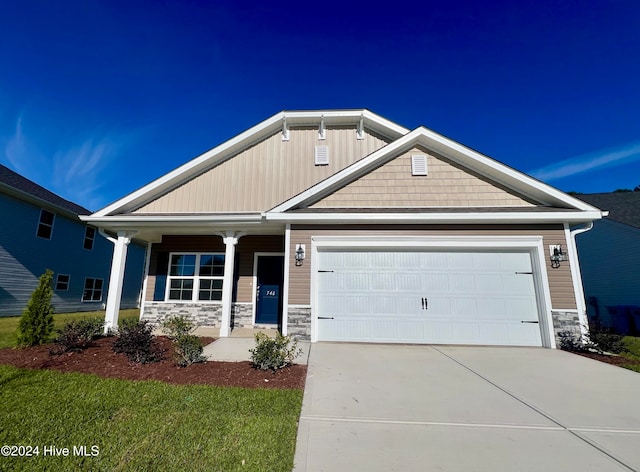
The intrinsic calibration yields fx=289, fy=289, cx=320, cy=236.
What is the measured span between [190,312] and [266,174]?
523 centimetres

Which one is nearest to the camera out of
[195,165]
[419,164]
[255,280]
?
[419,164]

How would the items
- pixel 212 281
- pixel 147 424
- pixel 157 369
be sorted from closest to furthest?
pixel 147 424 → pixel 157 369 → pixel 212 281

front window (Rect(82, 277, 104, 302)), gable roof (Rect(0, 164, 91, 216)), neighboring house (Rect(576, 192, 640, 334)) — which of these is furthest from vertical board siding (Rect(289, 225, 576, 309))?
front window (Rect(82, 277, 104, 302))

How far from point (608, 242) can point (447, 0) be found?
12.4 metres

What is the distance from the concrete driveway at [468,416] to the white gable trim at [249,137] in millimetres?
7466

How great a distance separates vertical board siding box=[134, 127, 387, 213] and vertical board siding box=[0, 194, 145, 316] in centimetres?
685

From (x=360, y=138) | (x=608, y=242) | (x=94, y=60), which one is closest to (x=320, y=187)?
(x=360, y=138)

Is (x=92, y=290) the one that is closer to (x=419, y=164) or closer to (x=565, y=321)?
(x=419, y=164)

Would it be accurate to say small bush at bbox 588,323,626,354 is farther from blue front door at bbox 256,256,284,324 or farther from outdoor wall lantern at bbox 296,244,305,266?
blue front door at bbox 256,256,284,324

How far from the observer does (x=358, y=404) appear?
3.49m

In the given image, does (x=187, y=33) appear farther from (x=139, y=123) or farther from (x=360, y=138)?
(x=360, y=138)

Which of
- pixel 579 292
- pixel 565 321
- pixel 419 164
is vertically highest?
pixel 419 164

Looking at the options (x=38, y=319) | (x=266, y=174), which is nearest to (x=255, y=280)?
(x=266, y=174)

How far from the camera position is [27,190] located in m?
12.2
